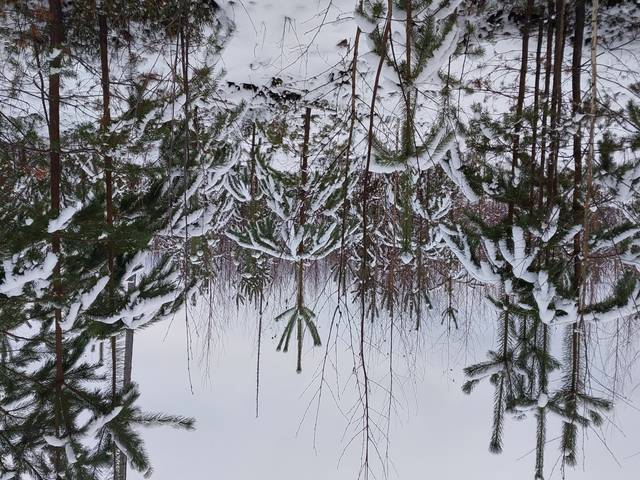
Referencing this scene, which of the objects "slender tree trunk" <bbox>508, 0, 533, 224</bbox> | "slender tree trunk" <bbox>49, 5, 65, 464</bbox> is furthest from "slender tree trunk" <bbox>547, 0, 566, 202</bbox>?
"slender tree trunk" <bbox>49, 5, 65, 464</bbox>

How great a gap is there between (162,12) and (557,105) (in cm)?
205

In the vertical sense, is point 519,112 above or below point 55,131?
above

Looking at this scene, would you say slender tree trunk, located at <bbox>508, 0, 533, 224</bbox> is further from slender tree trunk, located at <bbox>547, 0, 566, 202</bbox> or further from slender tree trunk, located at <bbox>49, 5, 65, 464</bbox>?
slender tree trunk, located at <bbox>49, 5, 65, 464</bbox>

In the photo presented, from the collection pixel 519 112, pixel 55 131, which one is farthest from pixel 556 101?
pixel 55 131

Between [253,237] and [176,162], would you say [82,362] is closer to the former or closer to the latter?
[176,162]

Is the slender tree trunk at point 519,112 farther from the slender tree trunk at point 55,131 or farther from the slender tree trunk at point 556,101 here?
the slender tree trunk at point 55,131

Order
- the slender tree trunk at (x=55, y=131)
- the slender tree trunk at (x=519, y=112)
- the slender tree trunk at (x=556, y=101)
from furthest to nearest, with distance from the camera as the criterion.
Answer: the slender tree trunk at (x=519, y=112) → the slender tree trunk at (x=556, y=101) → the slender tree trunk at (x=55, y=131)

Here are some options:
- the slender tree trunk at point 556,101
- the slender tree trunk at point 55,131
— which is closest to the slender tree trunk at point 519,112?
the slender tree trunk at point 556,101

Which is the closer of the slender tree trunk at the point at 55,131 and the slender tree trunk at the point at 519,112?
the slender tree trunk at the point at 55,131

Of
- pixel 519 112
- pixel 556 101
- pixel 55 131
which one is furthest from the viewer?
pixel 519 112

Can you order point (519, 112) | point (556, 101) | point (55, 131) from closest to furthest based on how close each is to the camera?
point (55, 131) < point (556, 101) < point (519, 112)

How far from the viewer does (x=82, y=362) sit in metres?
2.06

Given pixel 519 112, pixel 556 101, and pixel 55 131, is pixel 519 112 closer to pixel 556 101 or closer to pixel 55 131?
pixel 556 101

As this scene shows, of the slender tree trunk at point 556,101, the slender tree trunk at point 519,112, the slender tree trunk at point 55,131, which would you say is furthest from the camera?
the slender tree trunk at point 519,112
